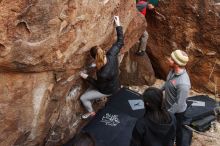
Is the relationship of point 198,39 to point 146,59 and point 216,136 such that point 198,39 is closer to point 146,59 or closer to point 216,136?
point 146,59

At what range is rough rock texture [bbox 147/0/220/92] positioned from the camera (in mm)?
9086

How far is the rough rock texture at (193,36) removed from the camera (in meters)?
9.09

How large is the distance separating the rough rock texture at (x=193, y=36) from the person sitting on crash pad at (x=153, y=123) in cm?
484

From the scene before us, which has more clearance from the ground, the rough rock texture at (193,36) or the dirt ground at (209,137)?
the rough rock texture at (193,36)

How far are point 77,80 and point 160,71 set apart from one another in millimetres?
3727

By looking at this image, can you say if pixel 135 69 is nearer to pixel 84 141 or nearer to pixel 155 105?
pixel 84 141

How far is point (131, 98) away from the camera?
8281 mm

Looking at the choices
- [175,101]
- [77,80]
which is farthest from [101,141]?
[175,101]

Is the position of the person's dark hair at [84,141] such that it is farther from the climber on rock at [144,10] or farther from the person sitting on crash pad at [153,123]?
the climber on rock at [144,10]

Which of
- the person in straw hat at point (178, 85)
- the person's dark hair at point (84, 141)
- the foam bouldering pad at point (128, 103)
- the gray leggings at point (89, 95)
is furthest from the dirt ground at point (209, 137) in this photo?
the person's dark hair at point (84, 141)

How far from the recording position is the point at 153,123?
15.0 ft

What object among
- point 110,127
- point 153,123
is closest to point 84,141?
point 153,123

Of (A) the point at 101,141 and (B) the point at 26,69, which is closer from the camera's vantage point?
(B) the point at 26,69

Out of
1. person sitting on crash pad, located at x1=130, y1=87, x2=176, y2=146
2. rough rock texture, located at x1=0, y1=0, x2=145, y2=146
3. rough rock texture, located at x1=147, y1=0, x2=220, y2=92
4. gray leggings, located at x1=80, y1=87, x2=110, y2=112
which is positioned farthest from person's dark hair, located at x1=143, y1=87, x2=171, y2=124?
rough rock texture, located at x1=147, y1=0, x2=220, y2=92
